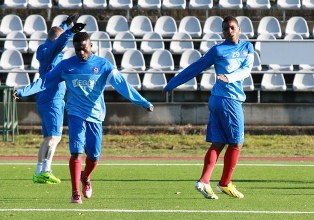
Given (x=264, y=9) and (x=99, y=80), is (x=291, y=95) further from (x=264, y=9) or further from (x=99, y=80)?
(x=99, y=80)

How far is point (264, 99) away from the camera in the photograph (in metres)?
25.2

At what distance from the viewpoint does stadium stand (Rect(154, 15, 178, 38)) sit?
2650cm

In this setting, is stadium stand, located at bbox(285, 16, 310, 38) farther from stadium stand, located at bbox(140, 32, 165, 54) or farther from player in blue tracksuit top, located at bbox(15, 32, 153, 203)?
player in blue tracksuit top, located at bbox(15, 32, 153, 203)

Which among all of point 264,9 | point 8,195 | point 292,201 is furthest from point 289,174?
point 264,9

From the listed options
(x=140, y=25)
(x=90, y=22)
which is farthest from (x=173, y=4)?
(x=90, y=22)

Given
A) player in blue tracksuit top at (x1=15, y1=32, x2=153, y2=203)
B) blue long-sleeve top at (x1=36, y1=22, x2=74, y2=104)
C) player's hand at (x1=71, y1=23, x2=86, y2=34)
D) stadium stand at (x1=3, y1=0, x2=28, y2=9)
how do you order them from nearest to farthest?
player in blue tracksuit top at (x1=15, y1=32, x2=153, y2=203), player's hand at (x1=71, y1=23, x2=86, y2=34), blue long-sleeve top at (x1=36, y1=22, x2=74, y2=104), stadium stand at (x1=3, y1=0, x2=28, y2=9)

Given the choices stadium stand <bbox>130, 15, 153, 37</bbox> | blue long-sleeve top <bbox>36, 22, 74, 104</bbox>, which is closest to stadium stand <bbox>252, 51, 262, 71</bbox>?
stadium stand <bbox>130, 15, 153, 37</bbox>

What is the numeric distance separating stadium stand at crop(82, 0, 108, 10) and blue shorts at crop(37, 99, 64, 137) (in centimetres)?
1242

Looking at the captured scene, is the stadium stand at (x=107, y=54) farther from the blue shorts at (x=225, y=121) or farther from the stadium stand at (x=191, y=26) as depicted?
the blue shorts at (x=225, y=121)

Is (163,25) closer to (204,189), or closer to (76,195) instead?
(204,189)

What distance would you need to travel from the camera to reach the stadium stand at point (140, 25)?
2648 centimetres

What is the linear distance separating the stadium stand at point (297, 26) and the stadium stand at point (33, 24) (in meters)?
6.30

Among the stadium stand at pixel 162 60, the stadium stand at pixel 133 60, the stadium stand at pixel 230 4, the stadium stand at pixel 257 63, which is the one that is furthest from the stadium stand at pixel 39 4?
the stadium stand at pixel 257 63

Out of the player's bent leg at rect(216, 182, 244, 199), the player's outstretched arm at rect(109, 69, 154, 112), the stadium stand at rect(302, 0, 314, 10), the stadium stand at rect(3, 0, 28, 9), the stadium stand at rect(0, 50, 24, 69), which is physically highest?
the stadium stand at rect(302, 0, 314, 10)
